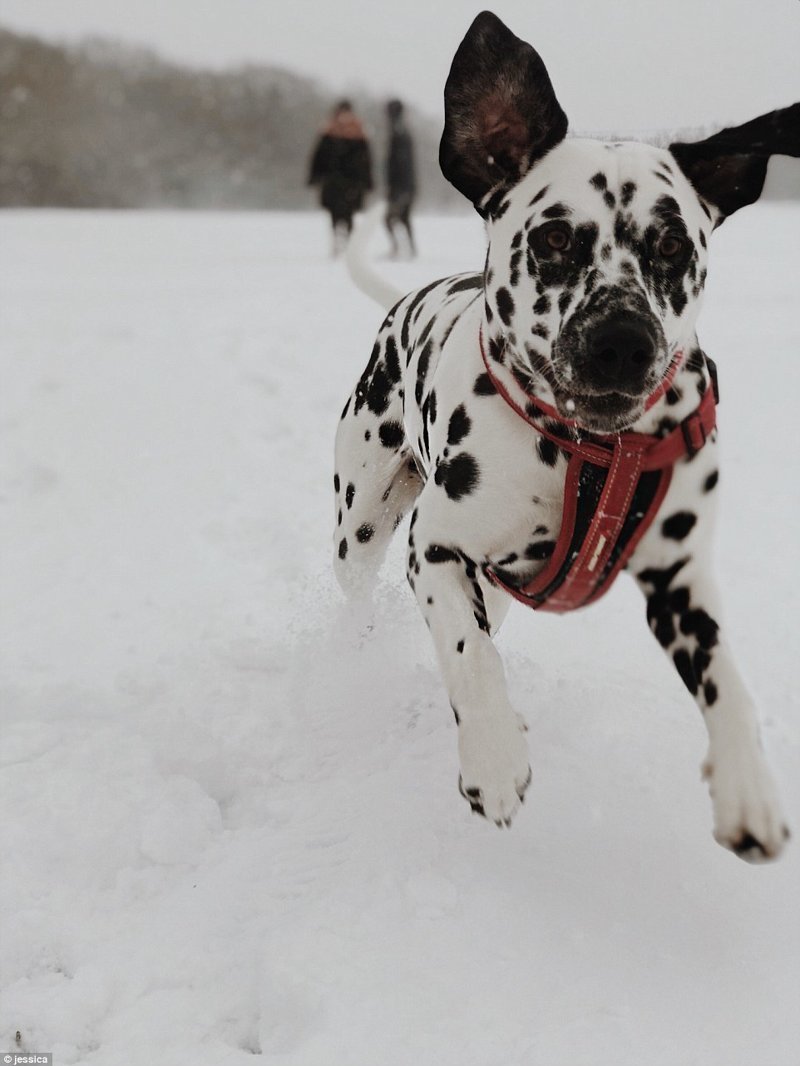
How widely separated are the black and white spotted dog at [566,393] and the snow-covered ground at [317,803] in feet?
Result: 1.59

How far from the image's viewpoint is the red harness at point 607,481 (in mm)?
2299

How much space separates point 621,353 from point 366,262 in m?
2.01

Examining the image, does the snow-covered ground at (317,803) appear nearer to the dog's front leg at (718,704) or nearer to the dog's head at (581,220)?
the dog's front leg at (718,704)

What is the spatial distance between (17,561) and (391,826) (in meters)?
2.60

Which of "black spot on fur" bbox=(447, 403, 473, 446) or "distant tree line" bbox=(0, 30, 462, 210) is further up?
"black spot on fur" bbox=(447, 403, 473, 446)

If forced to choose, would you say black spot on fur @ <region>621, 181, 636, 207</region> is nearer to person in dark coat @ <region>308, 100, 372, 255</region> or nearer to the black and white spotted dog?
the black and white spotted dog

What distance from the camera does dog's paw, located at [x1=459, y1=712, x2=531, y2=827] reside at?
2133 millimetres

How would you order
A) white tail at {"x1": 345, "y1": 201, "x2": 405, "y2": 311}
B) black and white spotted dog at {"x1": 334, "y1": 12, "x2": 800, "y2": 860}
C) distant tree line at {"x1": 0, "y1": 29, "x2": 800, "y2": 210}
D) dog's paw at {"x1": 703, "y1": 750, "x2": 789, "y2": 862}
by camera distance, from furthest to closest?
distant tree line at {"x1": 0, "y1": 29, "x2": 800, "y2": 210} < white tail at {"x1": 345, "y1": 201, "x2": 405, "y2": 311} < black and white spotted dog at {"x1": 334, "y1": 12, "x2": 800, "y2": 860} < dog's paw at {"x1": 703, "y1": 750, "x2": 789, "y2": 862}

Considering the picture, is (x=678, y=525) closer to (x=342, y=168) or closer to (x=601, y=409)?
(x=601, y=409)

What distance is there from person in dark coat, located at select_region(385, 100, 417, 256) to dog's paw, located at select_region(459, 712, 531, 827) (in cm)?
967

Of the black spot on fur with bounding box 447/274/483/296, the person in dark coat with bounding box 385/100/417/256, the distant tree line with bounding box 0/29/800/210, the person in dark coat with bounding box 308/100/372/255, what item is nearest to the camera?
the black spot on fur with bounding box 447/274/483/296

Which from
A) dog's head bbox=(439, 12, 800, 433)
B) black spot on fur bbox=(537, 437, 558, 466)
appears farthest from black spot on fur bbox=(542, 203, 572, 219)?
black spot on fur bbox=(537, 437, 558, 466)

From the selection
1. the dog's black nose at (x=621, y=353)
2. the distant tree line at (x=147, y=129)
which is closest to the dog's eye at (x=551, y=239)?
the dog's black nose at (x=621, y=353)

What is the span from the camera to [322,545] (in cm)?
492
